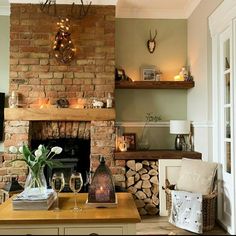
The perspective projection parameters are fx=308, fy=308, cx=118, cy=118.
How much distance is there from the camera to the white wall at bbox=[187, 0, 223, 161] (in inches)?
165

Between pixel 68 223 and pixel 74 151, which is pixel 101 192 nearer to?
pixel 68 223

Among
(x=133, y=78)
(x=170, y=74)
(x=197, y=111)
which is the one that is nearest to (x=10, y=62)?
(x=133, y=78)

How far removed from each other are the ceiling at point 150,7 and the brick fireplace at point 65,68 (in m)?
0.20

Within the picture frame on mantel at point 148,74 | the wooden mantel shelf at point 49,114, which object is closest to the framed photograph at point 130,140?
the wooden mantel shelf at point 49,114

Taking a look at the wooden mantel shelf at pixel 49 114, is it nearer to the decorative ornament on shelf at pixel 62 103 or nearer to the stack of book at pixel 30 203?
the decorative ornament on shelf at pixel 62 103

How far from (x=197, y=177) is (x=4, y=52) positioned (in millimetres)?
3566

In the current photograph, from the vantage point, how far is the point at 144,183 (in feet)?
14.5

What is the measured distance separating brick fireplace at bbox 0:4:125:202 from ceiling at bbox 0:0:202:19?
203 millimetres

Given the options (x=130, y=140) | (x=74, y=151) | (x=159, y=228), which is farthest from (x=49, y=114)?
(x=159, y=228)

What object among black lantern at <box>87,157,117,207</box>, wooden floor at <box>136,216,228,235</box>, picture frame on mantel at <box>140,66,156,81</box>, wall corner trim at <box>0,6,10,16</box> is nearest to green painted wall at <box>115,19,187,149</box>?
picture frame on mantel at <box>140,66,156,81</box>

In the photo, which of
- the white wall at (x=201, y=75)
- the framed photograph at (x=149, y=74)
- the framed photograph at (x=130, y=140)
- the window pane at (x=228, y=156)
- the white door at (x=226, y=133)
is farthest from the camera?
the framed photograph at (x=149, y=74)

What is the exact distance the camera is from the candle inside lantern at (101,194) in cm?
207

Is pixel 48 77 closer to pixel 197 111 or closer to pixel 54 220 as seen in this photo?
pixel 197 111

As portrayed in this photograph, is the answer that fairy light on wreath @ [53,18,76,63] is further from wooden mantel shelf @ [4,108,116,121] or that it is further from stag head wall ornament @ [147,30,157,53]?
stag head wall ornament @ [147,30,157,53]
